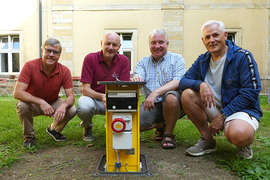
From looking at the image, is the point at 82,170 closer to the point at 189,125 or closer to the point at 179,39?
the point at 189,125

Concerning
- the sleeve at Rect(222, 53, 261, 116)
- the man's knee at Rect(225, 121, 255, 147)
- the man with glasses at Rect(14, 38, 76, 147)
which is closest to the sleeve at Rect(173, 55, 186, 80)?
the sleeve at Rect(222, 53, 261, 116)

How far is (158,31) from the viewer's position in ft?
9.76

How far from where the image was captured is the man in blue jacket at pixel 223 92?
221cm

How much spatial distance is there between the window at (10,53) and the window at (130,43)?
458 cm

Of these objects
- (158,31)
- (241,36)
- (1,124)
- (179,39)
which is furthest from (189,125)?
(241,36)

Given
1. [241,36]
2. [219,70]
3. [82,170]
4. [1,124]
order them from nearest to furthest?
[82,170] < [219,70] < [1,124] < [241,36]

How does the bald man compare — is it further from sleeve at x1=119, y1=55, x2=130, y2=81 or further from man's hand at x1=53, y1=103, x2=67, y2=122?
man's hand at x1=53, y1=103, x2=67, y2=122

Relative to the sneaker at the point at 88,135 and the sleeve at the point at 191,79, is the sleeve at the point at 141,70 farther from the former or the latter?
the sneaker at the point at 88,135

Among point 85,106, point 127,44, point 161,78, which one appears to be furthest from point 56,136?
point 127,44

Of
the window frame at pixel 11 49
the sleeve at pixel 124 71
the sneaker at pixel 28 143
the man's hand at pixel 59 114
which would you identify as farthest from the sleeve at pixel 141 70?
the window frame at pixel 11 49

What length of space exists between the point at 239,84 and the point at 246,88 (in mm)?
147

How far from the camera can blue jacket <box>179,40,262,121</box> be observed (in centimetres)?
223

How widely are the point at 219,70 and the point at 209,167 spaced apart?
41.5 inches

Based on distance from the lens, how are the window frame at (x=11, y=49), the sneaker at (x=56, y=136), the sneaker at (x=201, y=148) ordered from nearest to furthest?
the sneaker at (x=201, y=148) → the sneaker at (x=56, y=136) → the window frame at (x=11, y=49)
